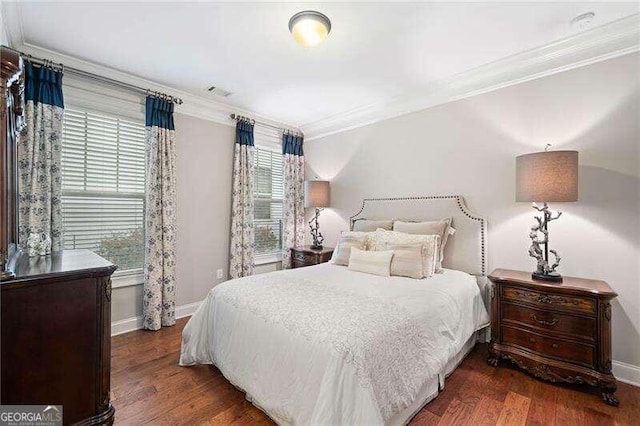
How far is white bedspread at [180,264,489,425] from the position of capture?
129cm

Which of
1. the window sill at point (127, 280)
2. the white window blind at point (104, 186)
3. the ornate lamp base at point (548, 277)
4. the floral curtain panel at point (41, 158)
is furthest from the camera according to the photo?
the window sill at point (127, 280)

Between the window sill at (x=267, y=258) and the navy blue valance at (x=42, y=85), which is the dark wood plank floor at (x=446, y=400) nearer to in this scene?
the window sill at (x=267, y=258)

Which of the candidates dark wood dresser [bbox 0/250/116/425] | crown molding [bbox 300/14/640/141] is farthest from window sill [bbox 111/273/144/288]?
crown molding [bbox 300/14/640/141]

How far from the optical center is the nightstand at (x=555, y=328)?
1877 mm

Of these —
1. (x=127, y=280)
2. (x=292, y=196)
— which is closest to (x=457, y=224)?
(x=292, y=196)

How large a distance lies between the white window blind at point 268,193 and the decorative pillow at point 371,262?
6.21ft

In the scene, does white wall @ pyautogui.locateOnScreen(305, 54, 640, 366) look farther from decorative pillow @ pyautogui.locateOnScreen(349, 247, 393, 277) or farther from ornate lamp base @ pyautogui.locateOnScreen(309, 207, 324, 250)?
ornate lamp base @ pyautogui.locateOnScreen(309, 207, 324, 250)

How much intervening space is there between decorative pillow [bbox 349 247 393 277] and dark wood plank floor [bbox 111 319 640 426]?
0.95 m

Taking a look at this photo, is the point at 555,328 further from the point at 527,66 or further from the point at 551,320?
the point at 527,66

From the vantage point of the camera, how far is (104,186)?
2852 mm

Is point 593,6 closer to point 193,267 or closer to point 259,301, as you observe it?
point 259,301

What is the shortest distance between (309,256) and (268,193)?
121 cm

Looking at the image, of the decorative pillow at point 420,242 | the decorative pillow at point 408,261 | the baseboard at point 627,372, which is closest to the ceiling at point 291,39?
the decorative pillow at point 420,242

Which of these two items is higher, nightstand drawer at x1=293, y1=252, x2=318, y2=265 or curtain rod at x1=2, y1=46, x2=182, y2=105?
curtain rod at x1=2, y1=46, x2=182, y2=105
